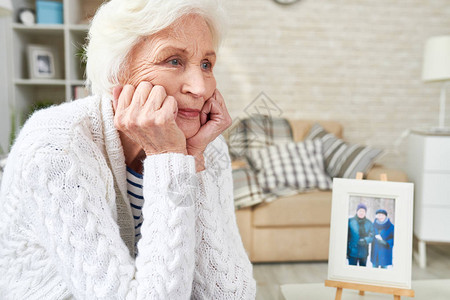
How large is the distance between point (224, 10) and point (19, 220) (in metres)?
0.67

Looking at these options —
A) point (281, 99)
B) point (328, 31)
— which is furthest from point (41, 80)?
point (328, 31)

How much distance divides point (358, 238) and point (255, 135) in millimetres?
2060

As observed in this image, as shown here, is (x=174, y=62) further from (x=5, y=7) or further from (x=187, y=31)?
(x=5, y=7)

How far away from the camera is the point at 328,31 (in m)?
3.42

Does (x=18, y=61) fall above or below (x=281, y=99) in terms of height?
above

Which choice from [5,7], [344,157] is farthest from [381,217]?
[5,7]

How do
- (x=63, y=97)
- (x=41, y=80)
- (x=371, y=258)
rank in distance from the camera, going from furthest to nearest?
(x=63, y=97) < (x=41, y=80) < (x=371, y=258)

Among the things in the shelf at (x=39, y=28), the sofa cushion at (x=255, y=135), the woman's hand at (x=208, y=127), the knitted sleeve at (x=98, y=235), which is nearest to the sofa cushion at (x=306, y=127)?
the sofa cushion at (x=255, y=135)

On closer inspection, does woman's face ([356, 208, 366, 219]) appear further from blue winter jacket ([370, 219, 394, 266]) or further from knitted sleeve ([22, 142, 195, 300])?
knitted sleeve ([22, 142, 195, 300])

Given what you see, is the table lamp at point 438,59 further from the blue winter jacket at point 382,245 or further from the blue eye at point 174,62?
the blue eye at point 174,62

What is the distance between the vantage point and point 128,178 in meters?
0.95

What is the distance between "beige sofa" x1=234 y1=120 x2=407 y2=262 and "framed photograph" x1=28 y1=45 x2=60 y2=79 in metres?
2.10

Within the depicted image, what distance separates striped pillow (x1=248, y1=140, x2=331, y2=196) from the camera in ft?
8.68

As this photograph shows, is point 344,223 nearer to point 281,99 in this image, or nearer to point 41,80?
point 281,99
